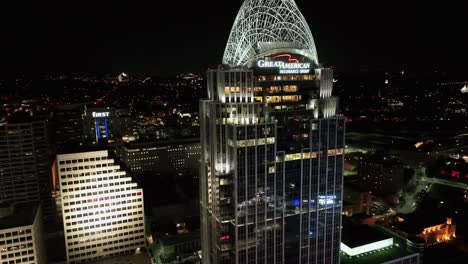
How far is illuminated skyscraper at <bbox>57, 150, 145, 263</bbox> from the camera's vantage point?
313 feet

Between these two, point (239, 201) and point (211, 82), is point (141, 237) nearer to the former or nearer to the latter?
point (239, 201)

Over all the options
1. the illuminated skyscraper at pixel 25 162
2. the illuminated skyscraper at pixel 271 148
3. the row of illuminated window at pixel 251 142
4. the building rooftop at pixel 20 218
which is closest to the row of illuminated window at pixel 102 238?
the building rooftop at pixel 20 218

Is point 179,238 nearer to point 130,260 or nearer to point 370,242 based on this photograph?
point 130,260

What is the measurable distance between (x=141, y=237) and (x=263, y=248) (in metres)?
50.0

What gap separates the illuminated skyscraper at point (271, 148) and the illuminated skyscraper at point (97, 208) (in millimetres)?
36461

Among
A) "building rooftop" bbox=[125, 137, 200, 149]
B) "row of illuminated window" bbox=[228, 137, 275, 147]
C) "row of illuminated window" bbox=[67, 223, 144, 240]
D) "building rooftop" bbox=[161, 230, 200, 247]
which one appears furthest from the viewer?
"building rooftop" bbox=[125, 137, 200, 149]

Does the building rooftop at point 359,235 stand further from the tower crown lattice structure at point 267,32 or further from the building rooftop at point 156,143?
the building rooftop at point 156,143

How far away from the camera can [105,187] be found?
99.1m

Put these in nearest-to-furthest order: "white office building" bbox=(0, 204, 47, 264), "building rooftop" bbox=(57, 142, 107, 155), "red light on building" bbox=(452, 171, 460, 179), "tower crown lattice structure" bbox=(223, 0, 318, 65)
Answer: "tower crown lattice structure" bbox=(223, 0, 318, 65) → "white office building" bbox=(0, 204, 47, 264) → "building rooftop" bbox=(57, 142, 107, 155) → "red light on building" bbox=(452, 171, 460, 179)

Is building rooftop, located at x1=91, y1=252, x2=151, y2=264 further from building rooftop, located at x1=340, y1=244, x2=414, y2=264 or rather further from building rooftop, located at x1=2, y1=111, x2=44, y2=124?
building rooftop, located at x1=2, y1=111, x2=44, y2=124

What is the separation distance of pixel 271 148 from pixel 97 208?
59406 millimetres

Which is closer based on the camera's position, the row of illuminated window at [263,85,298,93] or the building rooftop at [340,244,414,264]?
the row of illuminated window at [263,85,298,93]

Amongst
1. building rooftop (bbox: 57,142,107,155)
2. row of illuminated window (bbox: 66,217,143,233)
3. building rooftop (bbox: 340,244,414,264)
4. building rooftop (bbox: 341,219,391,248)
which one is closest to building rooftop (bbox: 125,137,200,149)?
building rooftop (bbox: 57,142,107,155)

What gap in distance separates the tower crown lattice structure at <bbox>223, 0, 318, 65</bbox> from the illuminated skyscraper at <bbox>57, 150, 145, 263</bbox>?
4985 cm
